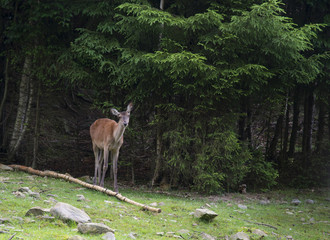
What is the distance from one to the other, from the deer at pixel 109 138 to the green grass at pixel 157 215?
0.83 m

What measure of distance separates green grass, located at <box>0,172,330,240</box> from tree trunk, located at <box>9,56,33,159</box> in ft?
8.32

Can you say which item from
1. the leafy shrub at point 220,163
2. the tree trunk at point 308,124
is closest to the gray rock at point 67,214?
the leafy shrub at point 220,163

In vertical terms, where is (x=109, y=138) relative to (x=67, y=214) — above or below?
above

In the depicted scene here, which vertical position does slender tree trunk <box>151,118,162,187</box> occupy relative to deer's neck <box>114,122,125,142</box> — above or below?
below

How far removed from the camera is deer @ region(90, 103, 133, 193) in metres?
10.1

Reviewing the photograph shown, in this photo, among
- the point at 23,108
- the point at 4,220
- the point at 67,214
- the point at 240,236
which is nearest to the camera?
the point at 4,220

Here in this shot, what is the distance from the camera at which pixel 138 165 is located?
50.2 feet

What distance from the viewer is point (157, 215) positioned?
26.2 feet

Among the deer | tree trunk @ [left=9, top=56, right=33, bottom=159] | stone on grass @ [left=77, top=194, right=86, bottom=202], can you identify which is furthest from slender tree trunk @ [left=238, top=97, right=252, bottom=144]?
tree trunk @ [left=9, top=56, right=33, bottom=159]

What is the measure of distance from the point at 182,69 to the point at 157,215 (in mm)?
3908

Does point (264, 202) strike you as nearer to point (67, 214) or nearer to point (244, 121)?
point (244, 121)

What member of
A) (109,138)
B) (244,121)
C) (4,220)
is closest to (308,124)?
(244,121)

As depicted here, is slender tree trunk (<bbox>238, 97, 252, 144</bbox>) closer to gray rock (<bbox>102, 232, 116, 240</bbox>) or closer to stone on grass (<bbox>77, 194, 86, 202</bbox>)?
stone on grass (<bbox>77, 194, 86, 202</bbox>)

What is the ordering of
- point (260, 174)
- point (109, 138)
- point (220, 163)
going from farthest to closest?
point (260, 174) < point (220, 163) < point (109, 138)
